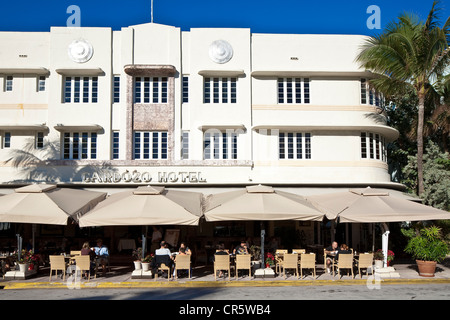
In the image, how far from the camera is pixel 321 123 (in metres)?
23.9

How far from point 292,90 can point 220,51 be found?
4.27 meters

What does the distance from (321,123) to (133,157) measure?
9753mm

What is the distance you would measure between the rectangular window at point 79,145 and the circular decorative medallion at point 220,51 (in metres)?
7.35

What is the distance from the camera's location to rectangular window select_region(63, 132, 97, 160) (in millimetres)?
23797

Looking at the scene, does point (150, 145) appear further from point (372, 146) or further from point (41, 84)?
point (372, 146)

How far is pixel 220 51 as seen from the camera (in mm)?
24125

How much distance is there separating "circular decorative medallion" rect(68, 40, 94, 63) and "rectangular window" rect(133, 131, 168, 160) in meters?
4.66

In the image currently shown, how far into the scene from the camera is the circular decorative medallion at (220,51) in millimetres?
24125

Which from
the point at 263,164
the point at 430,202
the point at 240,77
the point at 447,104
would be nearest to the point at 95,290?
the point at 263,164

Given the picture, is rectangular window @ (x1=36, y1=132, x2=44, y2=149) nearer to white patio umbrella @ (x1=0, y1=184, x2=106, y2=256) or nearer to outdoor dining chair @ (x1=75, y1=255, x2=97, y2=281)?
white patio umbrella @ (x1=0, y1=184, x2=106, y2=256)

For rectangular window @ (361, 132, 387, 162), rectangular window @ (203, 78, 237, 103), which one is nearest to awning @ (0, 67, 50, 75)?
rectangular window @ (203, 78, 237, 103)

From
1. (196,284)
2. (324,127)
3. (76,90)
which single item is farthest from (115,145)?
(324,127)

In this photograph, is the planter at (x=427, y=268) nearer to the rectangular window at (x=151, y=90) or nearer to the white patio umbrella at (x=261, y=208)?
the white patio umbrella at (x=261, y=208)
